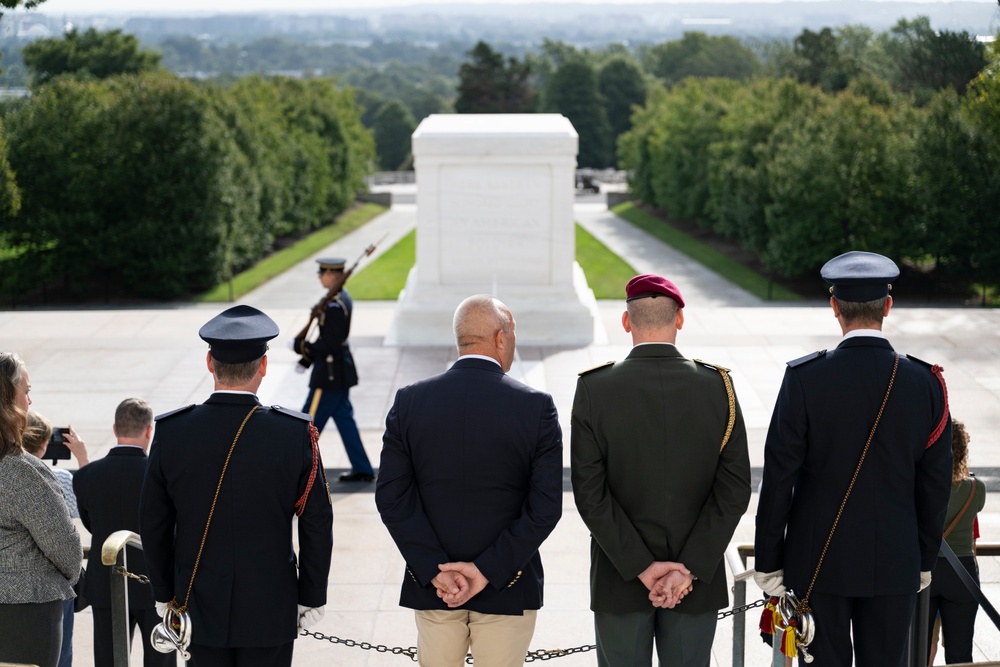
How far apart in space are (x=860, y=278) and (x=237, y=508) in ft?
7.27

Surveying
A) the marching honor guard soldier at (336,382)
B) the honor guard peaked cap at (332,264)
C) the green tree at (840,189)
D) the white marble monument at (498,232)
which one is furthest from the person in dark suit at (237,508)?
the green tree at (840,189)

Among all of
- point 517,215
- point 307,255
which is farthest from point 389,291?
point 517,215

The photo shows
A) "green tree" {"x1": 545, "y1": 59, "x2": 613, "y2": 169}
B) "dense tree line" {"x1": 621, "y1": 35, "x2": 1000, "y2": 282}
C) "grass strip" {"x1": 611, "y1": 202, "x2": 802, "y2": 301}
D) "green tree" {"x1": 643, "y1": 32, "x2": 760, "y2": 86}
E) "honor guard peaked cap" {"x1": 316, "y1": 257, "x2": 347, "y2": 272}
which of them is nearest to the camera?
"honor guard peaked cap" {"x1": 316, "y1": 257, "x2": 347, "y2": 272}

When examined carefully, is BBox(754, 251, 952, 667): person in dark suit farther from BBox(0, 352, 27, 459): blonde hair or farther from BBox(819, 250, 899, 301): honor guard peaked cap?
Answer: BBox(0, 352, 27, 459): blonde hair

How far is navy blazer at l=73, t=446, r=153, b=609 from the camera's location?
4781mm

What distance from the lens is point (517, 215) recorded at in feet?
42.4

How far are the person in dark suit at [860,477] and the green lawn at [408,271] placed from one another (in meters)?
22.5

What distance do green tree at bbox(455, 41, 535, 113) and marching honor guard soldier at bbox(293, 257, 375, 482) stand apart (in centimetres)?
7324

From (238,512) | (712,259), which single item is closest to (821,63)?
(712,259)

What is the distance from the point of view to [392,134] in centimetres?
10400

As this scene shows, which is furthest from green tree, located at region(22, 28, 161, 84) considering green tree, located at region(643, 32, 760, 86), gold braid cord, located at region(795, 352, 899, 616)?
green tree, located at region(643, 32, 760, 86)

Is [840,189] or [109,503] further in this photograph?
[840,189]

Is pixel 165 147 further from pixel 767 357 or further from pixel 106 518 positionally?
pixel 106 518

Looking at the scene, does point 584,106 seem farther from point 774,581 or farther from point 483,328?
point 483,328
